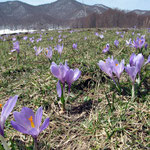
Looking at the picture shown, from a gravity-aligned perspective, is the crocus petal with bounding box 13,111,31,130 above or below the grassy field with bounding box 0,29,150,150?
above

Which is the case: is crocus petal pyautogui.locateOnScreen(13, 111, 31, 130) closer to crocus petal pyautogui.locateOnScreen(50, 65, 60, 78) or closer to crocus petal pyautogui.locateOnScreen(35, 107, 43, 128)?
crocus petal pyautogui.locateOnScreen(35, 107, 43, 128)

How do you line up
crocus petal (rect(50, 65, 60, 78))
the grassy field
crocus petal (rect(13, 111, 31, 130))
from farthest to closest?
1. crocus petal (rect(50, 65, 60, 78))
2. the grassy field
3. crocus petal (rect(13, 111, 31, 130))

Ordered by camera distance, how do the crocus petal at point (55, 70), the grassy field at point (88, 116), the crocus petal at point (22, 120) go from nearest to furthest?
1. the crocus petal at point (22, 120)
2. the grassy field at point (88, 116)
3. the crocus petal at point (55, 70)

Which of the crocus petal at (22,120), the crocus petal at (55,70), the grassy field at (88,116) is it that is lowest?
the grassy field at (88,116)

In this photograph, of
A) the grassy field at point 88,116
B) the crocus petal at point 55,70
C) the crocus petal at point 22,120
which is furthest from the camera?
the crocus petal at point 55,70

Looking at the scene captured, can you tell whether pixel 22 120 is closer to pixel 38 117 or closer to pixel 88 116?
pixel 38 117

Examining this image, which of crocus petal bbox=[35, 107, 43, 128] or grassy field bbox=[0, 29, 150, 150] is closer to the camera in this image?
crocus petal bbox=[35, 107, 43, 128]

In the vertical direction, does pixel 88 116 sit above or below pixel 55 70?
below

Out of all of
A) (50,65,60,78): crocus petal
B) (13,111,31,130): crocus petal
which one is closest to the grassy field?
(13,111,31,130): crocus petal

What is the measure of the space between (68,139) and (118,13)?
60002 mm

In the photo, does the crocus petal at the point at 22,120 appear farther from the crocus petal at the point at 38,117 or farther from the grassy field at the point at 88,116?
the grassy field at the point at 88,116

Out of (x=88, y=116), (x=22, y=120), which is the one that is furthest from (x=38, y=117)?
(x=88, y=116)

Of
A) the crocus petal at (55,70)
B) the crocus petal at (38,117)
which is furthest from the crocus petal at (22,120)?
the crocus petal at (55,70)

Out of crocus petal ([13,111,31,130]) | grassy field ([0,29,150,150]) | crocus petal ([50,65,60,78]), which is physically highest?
crocus petal ([50,65,60,78])
